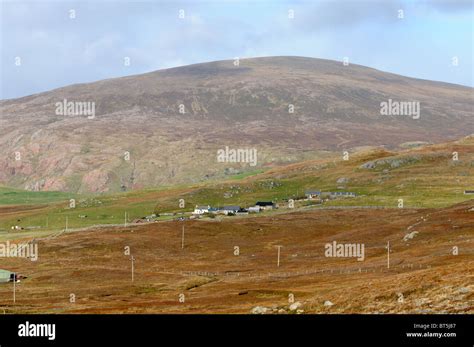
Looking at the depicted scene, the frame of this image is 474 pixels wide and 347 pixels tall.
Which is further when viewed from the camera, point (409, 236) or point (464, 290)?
point (409, 236)

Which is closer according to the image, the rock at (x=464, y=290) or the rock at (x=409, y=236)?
Result: the rock at (x=464, y=290)

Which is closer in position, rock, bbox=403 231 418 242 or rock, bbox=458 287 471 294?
rock, bbox=458 287 471 294

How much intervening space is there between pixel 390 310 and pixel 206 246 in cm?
13716

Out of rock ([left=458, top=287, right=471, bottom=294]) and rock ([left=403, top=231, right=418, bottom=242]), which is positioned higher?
rock ([left=403, top=231, right=418, bottom=242])

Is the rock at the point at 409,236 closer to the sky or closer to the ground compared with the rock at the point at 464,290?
closer to the sky

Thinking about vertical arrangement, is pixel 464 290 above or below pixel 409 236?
below

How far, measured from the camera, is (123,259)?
548 feet

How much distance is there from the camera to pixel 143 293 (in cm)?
11606
